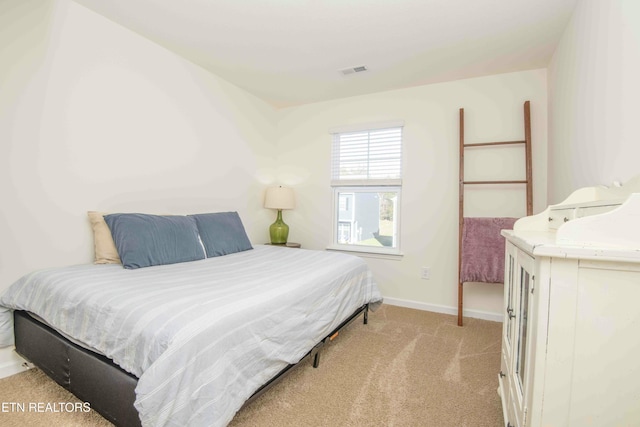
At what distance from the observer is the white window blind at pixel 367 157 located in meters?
3.22

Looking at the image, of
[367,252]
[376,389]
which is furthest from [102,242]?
[367,252]

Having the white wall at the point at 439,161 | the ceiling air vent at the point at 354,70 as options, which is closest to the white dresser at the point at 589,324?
the white wall at the point at 439,161

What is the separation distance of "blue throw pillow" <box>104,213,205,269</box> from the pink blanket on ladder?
231 centimetres

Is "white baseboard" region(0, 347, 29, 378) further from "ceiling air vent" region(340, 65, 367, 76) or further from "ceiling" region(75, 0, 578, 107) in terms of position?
"ceiling air vent" region(340, 65, 367, 76)

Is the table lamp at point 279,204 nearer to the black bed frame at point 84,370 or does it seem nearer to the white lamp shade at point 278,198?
the white lamp shade at point 278,198

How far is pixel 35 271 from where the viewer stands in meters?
1.74

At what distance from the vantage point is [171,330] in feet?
3.48

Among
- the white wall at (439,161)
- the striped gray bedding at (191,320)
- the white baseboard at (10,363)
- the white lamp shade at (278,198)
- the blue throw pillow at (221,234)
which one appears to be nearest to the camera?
the striped gray bedding at (191,320)

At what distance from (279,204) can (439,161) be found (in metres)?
1.84

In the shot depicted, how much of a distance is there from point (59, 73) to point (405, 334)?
3130mm

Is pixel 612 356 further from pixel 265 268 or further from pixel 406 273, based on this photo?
pixel 406 273

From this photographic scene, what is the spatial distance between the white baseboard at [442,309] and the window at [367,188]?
55 cm

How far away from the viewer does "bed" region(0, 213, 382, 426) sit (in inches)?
40.5

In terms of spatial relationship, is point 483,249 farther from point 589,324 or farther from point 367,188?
point 589,324
